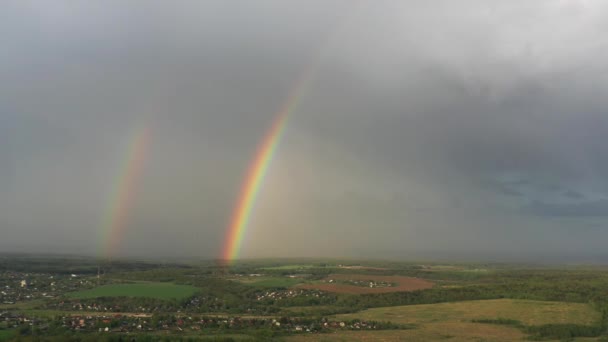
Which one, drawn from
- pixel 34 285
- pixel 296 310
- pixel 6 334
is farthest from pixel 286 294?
pixel 34 285

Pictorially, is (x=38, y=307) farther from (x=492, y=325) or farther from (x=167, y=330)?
(x=492, y=325)

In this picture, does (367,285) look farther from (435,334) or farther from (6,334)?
(6,334)

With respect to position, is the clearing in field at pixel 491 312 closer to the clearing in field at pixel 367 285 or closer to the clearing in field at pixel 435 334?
the clearing in field at pixel 435 334

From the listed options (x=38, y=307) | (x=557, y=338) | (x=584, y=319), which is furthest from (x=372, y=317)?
(x=38, y=307)

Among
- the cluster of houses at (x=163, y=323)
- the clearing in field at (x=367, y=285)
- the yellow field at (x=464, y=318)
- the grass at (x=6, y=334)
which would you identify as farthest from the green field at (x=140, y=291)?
the yellow field at (x=464, y=318)

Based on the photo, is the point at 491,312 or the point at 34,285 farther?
the point at 34,285
